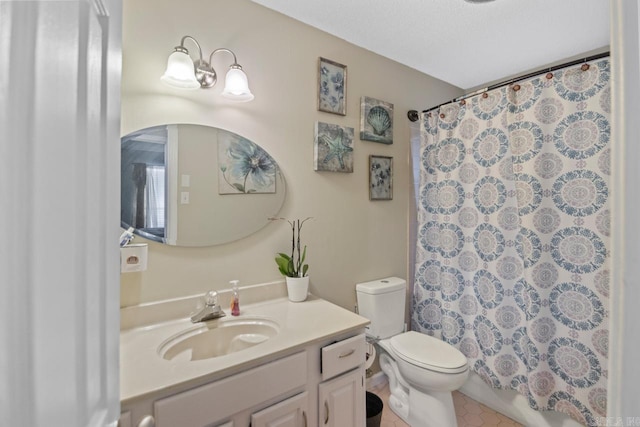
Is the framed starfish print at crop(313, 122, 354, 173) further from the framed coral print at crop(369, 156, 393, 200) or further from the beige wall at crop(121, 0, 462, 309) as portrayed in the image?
the framed coral print at crop(369, 156, 393, 200)

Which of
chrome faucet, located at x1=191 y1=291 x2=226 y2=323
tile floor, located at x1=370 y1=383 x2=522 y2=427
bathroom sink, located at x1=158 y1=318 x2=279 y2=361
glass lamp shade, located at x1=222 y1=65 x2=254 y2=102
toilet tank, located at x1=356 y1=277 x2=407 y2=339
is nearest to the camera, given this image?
bathroom sink, located at x1=158 y1=318 x2=279 y2=361

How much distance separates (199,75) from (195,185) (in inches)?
21.5

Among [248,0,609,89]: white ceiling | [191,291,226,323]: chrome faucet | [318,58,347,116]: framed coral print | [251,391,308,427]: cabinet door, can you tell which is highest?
[248,0,609,89]: white ceiling

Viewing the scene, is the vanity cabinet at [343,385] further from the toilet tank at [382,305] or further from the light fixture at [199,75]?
the light fixture at [199,75]

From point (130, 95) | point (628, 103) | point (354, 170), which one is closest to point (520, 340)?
point (354, 170)

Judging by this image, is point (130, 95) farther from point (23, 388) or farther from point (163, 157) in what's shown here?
point (23, 388)

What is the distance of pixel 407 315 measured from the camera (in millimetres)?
2361

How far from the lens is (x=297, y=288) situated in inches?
63.9

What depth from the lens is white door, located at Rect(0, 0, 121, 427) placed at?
248 millimetres

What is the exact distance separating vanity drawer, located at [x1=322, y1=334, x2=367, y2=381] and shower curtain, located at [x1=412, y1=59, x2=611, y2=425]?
1.05 m

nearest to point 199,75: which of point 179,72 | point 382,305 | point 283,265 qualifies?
point 179,72

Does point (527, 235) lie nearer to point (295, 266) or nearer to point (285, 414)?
point (295, 266)

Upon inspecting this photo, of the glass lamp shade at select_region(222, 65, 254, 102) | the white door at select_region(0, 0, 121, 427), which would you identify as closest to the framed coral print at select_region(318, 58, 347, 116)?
the glass lamp shade at select_region(222, 65, 254, 102)

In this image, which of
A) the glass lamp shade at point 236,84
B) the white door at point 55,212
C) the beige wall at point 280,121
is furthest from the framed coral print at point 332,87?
the white door at point 55,212
